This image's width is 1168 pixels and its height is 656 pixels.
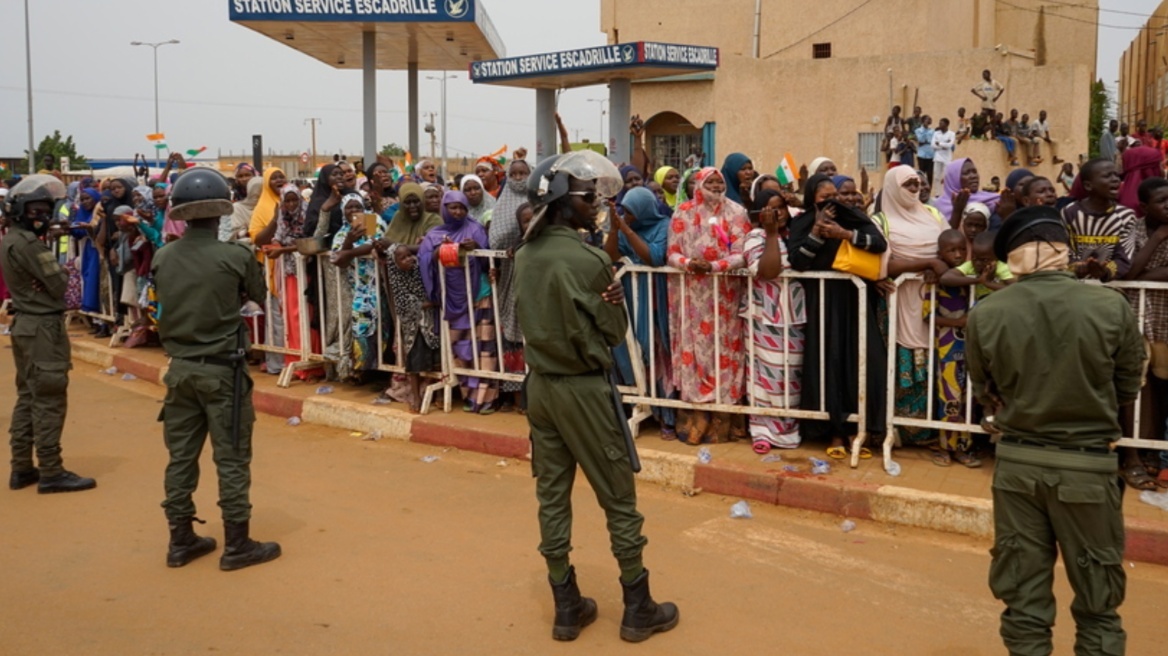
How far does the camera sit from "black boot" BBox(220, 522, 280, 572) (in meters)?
5.04

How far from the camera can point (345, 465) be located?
23.2ft

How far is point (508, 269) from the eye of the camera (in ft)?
24.5

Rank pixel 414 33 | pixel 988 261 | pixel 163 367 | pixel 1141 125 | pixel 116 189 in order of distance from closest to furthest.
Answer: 1. pixel 988 261
2. pixel 163 367
3. pixel 116 189
4. pixel 414 33
5. pixel 1141 125

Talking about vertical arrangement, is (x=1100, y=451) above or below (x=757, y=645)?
above

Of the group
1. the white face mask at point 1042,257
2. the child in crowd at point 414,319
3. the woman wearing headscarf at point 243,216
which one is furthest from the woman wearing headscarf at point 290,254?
the white face mask at point 1042,257

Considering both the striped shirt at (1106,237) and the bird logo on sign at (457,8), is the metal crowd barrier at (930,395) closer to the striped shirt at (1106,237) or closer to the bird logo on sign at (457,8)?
the striped shirt at (1106,237)

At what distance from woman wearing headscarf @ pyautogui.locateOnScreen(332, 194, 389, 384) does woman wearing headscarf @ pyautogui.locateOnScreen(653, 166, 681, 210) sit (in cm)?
235

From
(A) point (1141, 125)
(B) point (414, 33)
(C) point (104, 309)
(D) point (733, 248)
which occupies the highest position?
(B) point (414, 33)

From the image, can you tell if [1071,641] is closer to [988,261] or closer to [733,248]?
[988,261]

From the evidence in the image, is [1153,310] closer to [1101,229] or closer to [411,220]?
[1101,229]

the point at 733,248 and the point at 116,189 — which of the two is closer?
the point at 733,248

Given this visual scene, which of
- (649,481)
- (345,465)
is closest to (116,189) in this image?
(345,465)

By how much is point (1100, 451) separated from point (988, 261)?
257 cm

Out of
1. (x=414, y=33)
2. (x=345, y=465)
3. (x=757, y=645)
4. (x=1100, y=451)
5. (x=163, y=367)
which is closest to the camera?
(x=1100, y=451)
